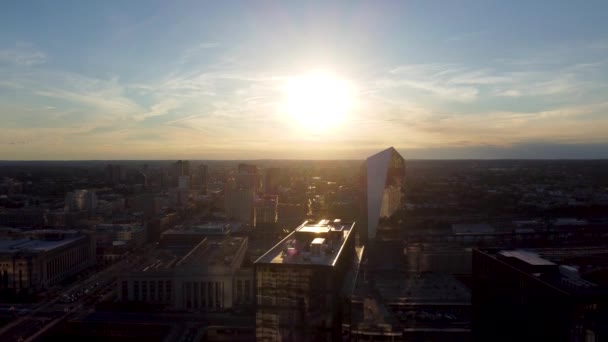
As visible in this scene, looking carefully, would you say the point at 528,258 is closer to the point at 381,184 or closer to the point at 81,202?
the point at 381,184

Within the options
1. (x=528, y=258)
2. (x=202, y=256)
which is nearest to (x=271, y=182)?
(x=202, y=256)

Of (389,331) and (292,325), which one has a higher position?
(292,325)

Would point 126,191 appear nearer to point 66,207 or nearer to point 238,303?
point 66,207

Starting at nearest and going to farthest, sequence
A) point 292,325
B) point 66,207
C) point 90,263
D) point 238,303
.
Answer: point 292,325, point 238,303, point 90,263, point 66,207

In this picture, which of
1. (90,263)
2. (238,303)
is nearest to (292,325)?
(238,303)

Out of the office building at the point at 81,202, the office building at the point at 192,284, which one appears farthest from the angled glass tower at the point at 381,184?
the office building at the point at 81,202

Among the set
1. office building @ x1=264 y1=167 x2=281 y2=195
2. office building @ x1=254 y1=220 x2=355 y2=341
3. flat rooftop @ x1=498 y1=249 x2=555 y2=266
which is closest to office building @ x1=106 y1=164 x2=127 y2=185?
office building @ x1=264 y1=167 x2=281 y2=195
